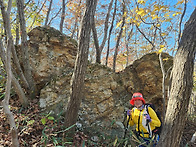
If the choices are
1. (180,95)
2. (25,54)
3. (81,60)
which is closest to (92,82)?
(81,60)

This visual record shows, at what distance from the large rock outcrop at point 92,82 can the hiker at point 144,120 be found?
4.39ft

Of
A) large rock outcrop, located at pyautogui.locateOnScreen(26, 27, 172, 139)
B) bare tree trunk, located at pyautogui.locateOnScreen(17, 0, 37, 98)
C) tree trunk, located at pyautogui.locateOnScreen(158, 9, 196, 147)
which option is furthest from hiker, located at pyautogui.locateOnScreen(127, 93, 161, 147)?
bare tree trunk, located at pyautogui.locateOnScreen(17, 0, 37, 98)

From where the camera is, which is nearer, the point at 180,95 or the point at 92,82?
the point at 180,95

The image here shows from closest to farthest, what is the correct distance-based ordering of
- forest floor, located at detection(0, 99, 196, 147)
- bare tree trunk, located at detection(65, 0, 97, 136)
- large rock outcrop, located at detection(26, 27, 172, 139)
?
forest floor, located at detection(0, 99, 196, 147), bare tree trunk, located at detection(65, 0, 97, 136), large rock outcrop, located at detection(26, 27, 172, 139)

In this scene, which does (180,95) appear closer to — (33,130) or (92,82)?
(33,130)

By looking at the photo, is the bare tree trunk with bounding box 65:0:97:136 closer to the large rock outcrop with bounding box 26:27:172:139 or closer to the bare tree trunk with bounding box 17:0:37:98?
the large rock outcrop with bounding box 26:27:172:139

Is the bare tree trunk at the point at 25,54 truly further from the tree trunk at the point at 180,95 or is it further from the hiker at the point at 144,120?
the tree trunk at the point at 180,95

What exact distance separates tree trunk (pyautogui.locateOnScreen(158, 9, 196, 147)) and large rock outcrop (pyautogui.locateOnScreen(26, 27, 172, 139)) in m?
2.52

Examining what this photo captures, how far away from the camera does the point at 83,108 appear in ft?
15.5

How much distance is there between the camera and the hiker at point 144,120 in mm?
3076

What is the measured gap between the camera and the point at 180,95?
Result: 6.88 ft

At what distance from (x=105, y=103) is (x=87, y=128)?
3.77 ft

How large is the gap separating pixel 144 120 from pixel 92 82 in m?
2.58

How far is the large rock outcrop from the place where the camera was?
4.61 meters
